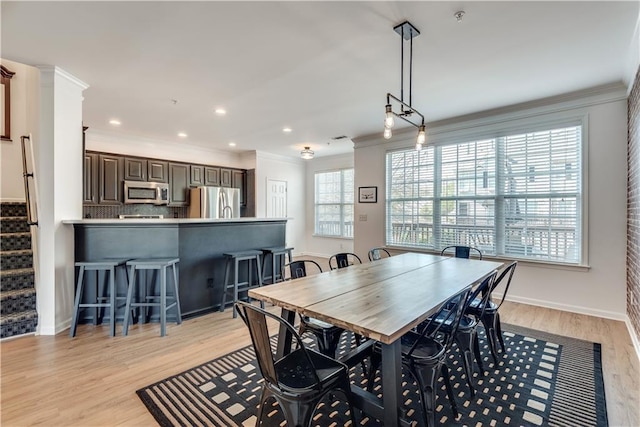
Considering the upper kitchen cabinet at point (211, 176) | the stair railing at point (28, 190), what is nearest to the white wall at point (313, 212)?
the upper kitchen cabinet at point (211, 176)

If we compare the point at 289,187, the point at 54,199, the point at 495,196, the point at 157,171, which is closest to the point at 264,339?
the point at 54,199

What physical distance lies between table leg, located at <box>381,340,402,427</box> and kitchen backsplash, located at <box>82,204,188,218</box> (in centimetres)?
549

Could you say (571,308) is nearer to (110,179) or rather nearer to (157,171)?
(157,171)

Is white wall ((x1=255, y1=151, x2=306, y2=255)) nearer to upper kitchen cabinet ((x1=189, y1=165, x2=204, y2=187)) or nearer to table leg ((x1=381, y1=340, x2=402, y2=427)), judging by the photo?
upper kitchen cabinet ((x1=189, y1=165, x2=204, y2=187))

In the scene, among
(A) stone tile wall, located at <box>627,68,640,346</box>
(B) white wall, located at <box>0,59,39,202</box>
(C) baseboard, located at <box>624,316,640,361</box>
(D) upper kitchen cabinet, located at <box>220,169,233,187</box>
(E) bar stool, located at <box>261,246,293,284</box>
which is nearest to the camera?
(C) baseboard, located at <box>624,316,640,361</box>

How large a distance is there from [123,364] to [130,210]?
158 inches

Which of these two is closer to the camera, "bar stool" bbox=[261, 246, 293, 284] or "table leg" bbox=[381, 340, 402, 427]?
"table leg" bbox=[381, 340, 402, 427]

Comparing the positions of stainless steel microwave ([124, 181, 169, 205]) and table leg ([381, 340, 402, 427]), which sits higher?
stainless steel microwave ([124, 181, 169, 205])

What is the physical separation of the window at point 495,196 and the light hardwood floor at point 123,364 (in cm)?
107

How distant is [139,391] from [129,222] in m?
1.92

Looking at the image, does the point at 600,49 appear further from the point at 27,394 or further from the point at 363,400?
the point at 27,394

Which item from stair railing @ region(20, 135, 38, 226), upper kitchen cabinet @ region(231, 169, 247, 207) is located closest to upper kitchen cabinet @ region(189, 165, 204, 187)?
upper kitchen cabinet @ region(231, 169, 247, 207)

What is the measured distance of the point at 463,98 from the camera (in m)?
3.87

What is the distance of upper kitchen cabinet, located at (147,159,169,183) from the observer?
18.7 ft
